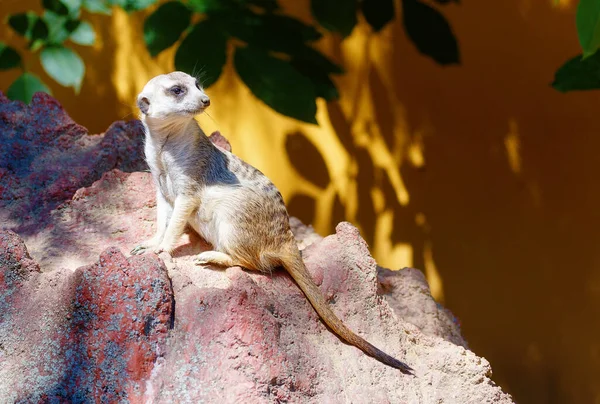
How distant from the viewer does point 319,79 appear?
2842 mm

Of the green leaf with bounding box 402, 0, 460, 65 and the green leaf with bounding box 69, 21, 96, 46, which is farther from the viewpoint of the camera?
the green leaf with bounding box 402, 0, 460, 65

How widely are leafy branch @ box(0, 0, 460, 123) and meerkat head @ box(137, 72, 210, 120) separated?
1.39 ft

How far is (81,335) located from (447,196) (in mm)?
2610

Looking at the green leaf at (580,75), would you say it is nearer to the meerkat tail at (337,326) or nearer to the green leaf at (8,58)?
the meerkat tail at (337,326)

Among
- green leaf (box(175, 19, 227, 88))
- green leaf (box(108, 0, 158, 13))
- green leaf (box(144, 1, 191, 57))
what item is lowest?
green leaf (box(108, 0, 158, 13))

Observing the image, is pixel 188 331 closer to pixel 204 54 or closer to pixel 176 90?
pixel 176 90

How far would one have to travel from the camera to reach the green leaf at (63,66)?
2719 millimetres

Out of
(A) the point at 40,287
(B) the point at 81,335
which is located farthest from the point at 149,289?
(A) the point at 40,287

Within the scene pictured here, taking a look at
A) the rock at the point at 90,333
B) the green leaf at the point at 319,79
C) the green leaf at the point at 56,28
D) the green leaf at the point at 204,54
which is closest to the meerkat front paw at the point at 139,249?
the rock at the point at 90,333

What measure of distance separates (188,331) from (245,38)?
123 centimetres

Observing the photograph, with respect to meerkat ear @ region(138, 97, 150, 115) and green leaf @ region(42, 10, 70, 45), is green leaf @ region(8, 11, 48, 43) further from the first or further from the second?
meerkat ear @ region(138, 97, 150, 115)

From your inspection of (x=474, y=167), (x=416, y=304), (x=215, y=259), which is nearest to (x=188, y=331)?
(x=215, y=259)

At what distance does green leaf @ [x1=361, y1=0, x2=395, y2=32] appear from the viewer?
9.88 feet

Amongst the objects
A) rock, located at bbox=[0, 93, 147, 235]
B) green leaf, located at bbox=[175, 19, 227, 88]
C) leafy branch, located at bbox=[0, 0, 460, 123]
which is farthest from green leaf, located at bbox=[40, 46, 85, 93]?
green leaf, located at bbox=[175, 19, 227, 88]
